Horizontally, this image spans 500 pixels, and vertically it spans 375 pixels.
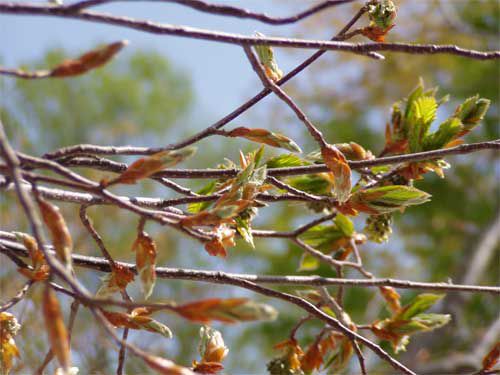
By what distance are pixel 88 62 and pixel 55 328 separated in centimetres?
13

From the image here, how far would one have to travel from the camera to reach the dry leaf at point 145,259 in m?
0.39

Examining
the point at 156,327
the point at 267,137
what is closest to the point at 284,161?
the point at 267,137

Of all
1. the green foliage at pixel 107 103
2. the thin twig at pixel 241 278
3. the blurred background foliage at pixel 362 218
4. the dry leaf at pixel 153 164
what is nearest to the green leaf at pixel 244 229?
the thin twig at pixel 241 278

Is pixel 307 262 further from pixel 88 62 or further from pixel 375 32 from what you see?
pixel 88 62

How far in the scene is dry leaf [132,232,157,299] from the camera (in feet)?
1.28

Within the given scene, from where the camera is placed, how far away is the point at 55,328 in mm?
300

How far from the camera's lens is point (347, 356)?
643 millimetres

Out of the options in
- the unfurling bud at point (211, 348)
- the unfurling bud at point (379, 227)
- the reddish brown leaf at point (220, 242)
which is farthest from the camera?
the unfurling bud at point (379, 227)

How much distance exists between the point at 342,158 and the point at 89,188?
19cm

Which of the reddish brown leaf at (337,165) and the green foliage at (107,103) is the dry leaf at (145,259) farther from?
the green foliage at (107,103)

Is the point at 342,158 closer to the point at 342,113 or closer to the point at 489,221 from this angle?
the point at 489,221

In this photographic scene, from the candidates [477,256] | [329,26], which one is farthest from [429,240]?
[329,26]

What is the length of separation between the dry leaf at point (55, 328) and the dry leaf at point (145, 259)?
86 mm

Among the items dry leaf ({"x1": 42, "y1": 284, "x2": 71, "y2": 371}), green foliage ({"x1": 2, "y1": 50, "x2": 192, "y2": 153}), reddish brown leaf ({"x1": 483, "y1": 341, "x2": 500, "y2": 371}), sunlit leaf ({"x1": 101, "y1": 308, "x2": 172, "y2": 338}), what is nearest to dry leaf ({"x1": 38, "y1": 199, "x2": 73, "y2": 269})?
dry leaf ({"x1": 42, "y1": 284, "x2": 71, "y2": 371})
